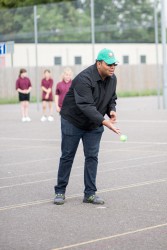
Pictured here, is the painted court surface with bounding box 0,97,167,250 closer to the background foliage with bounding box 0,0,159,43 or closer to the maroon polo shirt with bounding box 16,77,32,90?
the maroon polo shirt with bounding box 16,77,32,90

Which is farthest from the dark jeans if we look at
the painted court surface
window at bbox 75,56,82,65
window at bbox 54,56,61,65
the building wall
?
window at bbox 75,56,82,65

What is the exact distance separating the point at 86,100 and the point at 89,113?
15 centimetres

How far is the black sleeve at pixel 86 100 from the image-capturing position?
9367mm

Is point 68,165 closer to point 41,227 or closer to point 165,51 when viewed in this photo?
point 41,227

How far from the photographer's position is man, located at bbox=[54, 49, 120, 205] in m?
9.40

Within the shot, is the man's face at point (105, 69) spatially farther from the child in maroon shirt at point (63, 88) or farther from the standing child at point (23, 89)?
the standing child at point (23, 89)

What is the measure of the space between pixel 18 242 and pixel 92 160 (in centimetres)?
253

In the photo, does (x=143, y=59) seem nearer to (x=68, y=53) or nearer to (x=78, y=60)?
(x=78, y=60)

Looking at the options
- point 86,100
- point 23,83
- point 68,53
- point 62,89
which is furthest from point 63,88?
point 68,53

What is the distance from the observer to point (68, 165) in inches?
387

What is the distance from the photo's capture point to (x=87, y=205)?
31.6ft

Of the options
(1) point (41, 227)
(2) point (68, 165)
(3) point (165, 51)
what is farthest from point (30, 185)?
(3) point (165, 51)

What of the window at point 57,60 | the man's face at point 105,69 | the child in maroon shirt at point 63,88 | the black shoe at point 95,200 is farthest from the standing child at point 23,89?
the window at point 57,60

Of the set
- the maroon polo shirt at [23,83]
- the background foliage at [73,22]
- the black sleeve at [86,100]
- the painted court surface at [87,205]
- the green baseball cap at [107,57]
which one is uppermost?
the background foliage at [73,22]
